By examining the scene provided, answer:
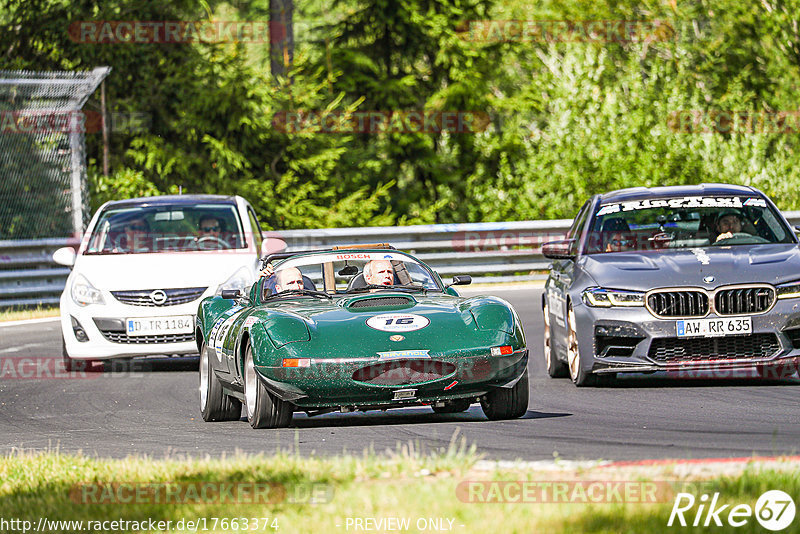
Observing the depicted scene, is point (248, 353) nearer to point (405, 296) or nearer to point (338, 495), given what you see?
point (405, 296)

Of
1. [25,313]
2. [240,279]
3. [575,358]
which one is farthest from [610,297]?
[25,313]

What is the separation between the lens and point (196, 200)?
50.9ft

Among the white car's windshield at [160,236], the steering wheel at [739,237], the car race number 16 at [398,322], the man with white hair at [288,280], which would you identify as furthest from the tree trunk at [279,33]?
the car race number 16 at [398,322]

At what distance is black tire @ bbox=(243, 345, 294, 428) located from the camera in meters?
9.02

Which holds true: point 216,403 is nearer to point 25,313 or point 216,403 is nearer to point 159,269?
point 159,269

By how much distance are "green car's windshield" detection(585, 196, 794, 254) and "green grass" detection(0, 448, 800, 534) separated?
15.2 ft

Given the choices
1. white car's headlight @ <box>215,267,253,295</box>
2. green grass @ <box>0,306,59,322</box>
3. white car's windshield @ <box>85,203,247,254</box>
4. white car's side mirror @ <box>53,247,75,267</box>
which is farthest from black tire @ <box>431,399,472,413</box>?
green grass @ <box>0,306,59,322</box>

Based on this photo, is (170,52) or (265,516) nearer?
(265,516)

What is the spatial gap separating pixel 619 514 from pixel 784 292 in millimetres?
5613

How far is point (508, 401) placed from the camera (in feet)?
30.5

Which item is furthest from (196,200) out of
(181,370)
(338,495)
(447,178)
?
(447,178)

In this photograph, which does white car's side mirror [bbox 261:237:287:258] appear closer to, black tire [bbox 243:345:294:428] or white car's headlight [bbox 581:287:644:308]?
white car's headlight [bbox 581:287:644:308]

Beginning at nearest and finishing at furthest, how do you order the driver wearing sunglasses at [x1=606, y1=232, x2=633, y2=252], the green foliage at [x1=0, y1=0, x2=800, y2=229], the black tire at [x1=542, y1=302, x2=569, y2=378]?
the driver wearing sunglasses at [x1=606, y1=232, x2=633, y2=252] → the black tire at [x1=542, y1=302, x2=569, y2=378] → the green foliage at [x1=0, y1=0, x2=800, y2=229]

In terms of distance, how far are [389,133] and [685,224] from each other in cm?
2307
